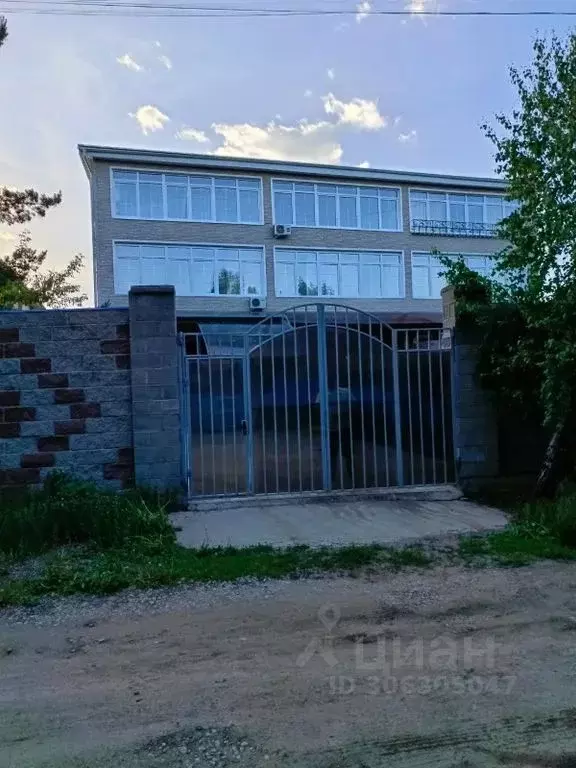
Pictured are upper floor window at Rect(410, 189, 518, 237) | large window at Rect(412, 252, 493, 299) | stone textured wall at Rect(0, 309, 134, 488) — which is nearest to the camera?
stone textured wall at Rect(0, 309, 134, 488)

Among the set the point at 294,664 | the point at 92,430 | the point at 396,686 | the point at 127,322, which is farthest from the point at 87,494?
the point at 396,686

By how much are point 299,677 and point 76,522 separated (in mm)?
3269

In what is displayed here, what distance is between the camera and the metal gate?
24.8 feet

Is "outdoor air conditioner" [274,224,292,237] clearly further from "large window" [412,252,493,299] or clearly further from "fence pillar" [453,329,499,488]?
"fence pillar" [453,329,499,488]

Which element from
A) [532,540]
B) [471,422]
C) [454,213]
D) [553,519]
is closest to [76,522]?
[532,540]

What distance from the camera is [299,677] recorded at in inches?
137

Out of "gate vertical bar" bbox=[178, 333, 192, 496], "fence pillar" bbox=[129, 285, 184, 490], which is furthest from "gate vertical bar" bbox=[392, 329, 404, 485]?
"fence pillar" bbox=[129, 285, 184, 490]

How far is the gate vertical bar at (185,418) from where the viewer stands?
292 inches

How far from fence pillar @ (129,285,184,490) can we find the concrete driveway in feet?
2.04

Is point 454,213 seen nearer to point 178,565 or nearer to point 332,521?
point 332,521

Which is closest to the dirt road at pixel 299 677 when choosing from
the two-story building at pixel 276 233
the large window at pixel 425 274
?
the two-story building at pixel 276 233

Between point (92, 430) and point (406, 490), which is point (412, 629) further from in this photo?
point (92, 430)

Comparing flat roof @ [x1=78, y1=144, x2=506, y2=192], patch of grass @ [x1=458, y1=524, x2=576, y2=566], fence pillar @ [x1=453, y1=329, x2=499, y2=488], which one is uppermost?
flat roof @ [x1=78, y1=144, x2=506, y2=192]

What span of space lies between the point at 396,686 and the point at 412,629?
30.5 inches
